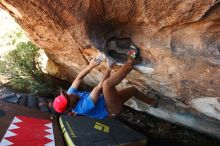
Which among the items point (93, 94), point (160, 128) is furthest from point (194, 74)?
point (160, 128)

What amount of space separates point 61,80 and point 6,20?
5.71m

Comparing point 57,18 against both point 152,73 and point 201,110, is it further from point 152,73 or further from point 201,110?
point 201,110

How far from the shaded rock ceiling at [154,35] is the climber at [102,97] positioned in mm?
193

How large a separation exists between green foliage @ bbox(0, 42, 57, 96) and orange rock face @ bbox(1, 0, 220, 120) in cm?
236

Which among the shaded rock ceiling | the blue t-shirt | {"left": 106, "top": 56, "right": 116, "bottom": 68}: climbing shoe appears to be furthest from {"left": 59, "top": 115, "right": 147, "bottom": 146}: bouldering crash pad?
{"left": 106, "top": 56, "right": 116, "bottom": 68}: climbing shoe

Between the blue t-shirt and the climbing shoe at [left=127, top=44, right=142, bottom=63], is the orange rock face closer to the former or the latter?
the climbing shoe at [left=127, top=44, right=142, bottom=63]

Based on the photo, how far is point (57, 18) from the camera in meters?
3.97

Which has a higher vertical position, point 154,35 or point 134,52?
point 154,35

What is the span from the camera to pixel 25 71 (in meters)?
7.09

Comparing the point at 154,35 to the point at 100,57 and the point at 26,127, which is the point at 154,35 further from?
the point at 26,127

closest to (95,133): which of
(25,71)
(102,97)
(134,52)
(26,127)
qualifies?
(102,97)

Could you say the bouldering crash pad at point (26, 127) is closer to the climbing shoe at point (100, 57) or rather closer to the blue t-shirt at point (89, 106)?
the blue t-shirt at point (89, 106)

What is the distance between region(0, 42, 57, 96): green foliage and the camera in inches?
275

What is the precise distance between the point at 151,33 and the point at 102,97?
51.5 inches
